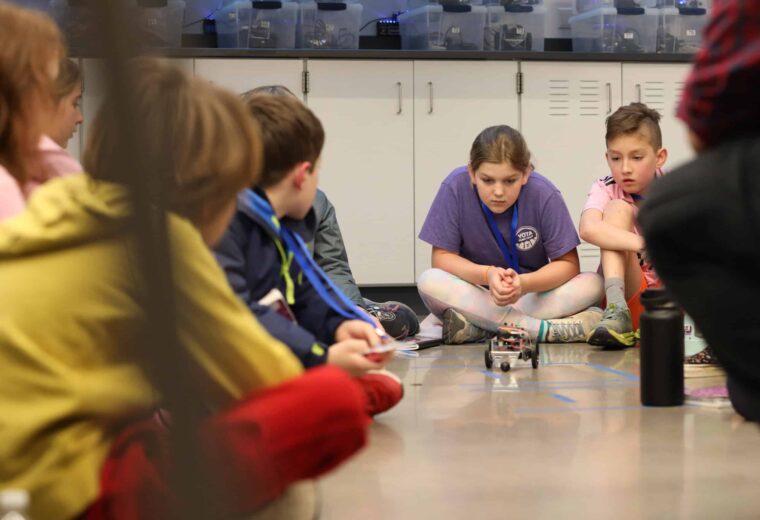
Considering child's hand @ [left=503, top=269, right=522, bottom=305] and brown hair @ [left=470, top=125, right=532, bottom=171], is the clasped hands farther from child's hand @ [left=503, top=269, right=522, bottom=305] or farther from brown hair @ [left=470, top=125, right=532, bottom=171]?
brown hair @ [left=470, top=125, right=532, bottom=171]

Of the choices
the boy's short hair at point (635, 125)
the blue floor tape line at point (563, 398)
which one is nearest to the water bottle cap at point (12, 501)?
the blue floor tape line at point (563, 398)

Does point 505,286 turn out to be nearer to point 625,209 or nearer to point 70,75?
point 625,209

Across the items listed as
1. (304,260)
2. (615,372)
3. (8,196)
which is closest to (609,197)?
(615,372)

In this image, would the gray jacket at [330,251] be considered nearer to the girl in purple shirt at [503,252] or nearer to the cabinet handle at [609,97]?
the girl in purple shirt at [503,252]

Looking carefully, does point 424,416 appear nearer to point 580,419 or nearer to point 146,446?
point 580,419

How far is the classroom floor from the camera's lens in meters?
1.27

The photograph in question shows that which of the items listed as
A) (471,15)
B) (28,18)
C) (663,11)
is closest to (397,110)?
(471,15)

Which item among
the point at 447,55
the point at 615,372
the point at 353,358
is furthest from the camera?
A: the point at 447,55

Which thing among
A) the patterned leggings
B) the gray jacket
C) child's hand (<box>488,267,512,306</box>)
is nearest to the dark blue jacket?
the gray jacket

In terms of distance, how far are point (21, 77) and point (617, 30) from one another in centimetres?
405

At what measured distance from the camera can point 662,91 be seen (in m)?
4.48

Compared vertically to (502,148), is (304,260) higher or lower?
lower

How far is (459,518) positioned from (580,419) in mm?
640

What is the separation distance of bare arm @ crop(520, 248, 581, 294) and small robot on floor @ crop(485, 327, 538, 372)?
24.0 inches
